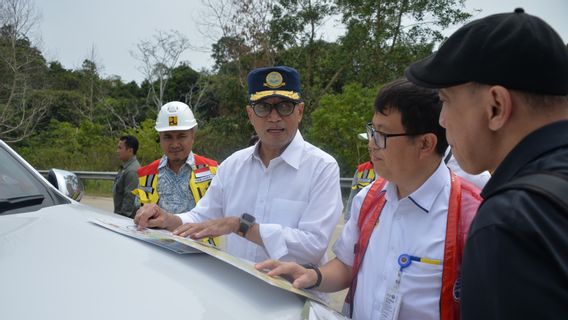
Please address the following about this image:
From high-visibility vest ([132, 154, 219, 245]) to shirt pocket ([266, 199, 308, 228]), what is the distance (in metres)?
1.47

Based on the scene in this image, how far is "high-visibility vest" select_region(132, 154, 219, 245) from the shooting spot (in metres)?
3.62

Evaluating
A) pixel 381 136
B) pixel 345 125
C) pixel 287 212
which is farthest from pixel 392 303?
pixel 345 125

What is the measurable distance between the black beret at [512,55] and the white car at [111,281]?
85cm

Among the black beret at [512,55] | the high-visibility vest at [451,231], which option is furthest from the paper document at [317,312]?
the black beret at [512,55]

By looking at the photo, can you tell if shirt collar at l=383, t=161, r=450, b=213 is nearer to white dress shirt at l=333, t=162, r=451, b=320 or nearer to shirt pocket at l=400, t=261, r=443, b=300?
white dress shirt at l=333, t=162, r=451, b=320

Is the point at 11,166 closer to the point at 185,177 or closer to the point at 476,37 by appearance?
the point at 185,177

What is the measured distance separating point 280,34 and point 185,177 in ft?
39.1

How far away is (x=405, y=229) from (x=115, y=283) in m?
0.96

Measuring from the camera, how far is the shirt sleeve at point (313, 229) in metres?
1.96

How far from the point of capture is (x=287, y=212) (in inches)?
87.7

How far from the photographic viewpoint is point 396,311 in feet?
4.73

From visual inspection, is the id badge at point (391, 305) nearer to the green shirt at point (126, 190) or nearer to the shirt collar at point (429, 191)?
the shirt collar at point (429, 191)

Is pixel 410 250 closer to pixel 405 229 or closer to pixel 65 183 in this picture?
pixel 405 229

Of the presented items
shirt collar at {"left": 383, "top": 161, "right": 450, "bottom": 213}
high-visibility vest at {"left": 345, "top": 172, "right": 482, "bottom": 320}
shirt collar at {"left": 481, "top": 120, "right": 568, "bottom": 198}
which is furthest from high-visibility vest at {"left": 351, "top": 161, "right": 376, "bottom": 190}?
shirt collar at {"left": 481, "top": 120, "right": 568, "bottom": 198}
